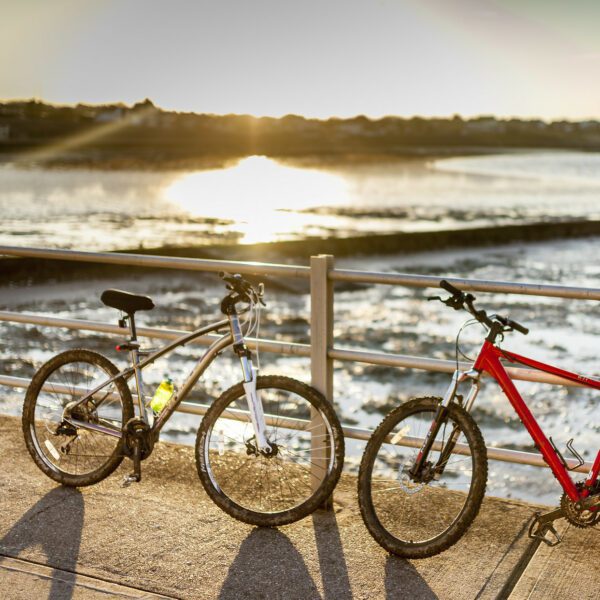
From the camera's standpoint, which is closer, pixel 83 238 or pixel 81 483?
pixel 81 483

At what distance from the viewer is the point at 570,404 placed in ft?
38.4

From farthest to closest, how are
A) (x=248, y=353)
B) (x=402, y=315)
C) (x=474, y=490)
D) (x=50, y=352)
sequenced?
1. (x=402, y=315)
2. (x=50, y=352)
3. (x=248, y=353)
4. (x=474, y=490)

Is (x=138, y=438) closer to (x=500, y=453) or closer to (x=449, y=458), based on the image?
(x=449, y=458)

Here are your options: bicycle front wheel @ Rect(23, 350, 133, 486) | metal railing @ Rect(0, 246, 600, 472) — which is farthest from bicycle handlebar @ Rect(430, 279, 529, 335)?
bicycle front wheel @ Rect(23, 350, 133, 486)

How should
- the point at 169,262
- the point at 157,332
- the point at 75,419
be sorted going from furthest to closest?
the point at 157,332 → the point at 169,262 → the point at 75,419

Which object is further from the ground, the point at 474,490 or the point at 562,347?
the point at 474,490

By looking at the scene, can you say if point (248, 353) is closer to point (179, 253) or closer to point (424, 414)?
point (424, 414)

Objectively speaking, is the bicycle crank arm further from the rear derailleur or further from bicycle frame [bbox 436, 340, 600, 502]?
bicycle frame [bbox 436, 340, 600, 502]

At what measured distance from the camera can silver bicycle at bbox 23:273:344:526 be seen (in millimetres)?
4594

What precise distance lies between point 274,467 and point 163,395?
0.66 meters

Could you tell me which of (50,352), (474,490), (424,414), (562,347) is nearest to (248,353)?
(424,414)

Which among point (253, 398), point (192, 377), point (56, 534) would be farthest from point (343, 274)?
point (56, 534)

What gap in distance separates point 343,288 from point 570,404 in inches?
483

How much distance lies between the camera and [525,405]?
416cm
